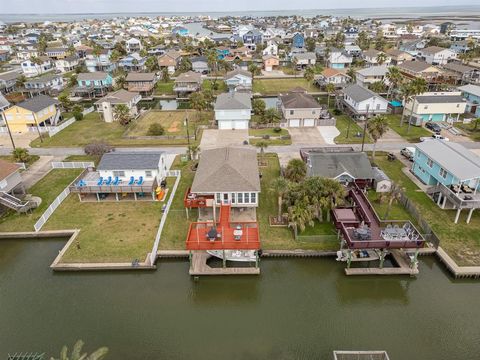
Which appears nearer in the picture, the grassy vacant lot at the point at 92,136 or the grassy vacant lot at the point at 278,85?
the grassy vacant lot at the point at 92,136

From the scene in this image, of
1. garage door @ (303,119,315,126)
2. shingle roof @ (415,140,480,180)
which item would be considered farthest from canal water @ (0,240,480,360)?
garage door @ (303,119,315,126)

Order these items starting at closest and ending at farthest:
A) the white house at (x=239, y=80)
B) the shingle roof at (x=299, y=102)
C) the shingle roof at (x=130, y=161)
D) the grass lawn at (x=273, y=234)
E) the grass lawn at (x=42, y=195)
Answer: the grass lawn at (x=273, y=234) < the grass lawn at (x=42, y=195) < the shingle roof at (x=130, y=161) < the shingle roof at (x=299, y=102) < the white house at (x=239, y=80)

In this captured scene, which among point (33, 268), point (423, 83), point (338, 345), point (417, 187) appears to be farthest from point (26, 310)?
point (423, 83)

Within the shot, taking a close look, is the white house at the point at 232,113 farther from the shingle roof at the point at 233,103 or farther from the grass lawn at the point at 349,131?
the grass lawn at the point at 349,131

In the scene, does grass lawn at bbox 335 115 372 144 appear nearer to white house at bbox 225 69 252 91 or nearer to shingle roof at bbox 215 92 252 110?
shingle roof at bbox 215 92 252 110

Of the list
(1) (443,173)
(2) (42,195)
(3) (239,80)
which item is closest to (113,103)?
(2) (42,195)

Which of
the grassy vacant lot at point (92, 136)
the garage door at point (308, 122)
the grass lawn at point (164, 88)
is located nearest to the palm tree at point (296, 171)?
the grassy vacant lot at point (92, 136)

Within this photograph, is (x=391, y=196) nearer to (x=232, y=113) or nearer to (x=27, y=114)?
(x=232, y=113)
